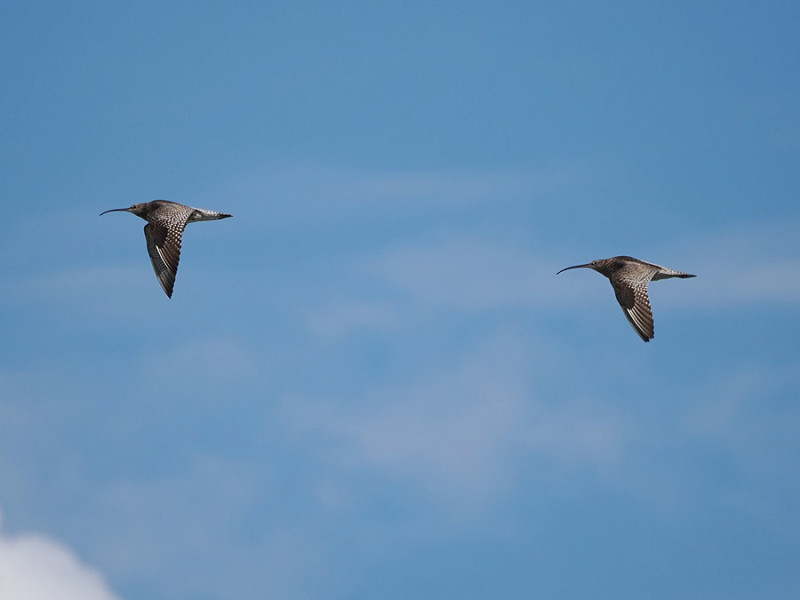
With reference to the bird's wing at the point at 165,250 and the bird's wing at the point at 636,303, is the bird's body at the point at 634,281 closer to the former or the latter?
the bird's wing at the point at 636,303

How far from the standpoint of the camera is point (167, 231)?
52031 millimetres

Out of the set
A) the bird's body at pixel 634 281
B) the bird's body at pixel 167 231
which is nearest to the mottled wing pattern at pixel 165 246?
the bird's body at pixel 167 231

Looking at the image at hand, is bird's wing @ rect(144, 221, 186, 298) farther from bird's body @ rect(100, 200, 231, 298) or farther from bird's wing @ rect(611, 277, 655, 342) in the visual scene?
bird's wing @ rect(611, 277, 655, 342)

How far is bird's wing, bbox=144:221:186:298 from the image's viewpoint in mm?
51438

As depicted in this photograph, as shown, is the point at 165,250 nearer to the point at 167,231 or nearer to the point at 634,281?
the point at 167,231

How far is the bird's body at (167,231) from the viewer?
51.5 metres

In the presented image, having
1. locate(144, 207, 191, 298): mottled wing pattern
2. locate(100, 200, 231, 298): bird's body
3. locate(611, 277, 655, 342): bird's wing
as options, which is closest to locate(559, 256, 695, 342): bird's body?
locate(611, 277, 655, 342): bird's wing

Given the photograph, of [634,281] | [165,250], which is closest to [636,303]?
[634,281]

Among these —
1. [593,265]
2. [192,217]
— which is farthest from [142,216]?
[593,265]

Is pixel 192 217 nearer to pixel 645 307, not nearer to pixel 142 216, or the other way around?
pixel 142 216

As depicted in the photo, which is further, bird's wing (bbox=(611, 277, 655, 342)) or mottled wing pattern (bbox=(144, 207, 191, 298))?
mottled wing pattern (bbox=(144, 207, 191, 298))

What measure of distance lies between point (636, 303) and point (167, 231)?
54.3 feet

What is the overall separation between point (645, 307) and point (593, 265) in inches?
184

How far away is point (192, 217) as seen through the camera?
176 feet
